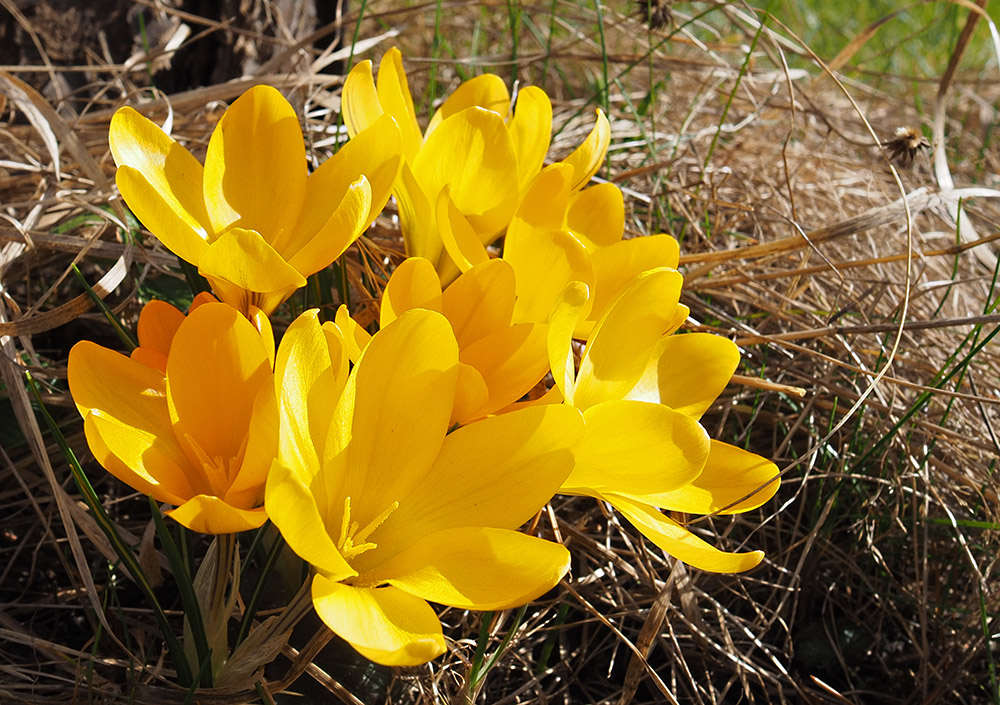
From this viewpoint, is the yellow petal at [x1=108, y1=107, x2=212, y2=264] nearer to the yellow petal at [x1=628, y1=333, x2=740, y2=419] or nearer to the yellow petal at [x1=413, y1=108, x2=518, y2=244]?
the yellow petal at [x1=413, y1=108, x2=518, y2=244]

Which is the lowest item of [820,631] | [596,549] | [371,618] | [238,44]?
[820,631]

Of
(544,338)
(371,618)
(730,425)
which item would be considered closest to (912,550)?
(730,425)

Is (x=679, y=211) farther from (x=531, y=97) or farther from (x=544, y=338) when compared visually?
(x=544, y=338)

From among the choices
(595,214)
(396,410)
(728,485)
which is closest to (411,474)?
(396,410)

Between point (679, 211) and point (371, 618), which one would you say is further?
point (679, 211)

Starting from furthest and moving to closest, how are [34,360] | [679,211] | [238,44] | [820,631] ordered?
1. [238,44]
2. [679,211]
3. [820,631]
4. [34,360]

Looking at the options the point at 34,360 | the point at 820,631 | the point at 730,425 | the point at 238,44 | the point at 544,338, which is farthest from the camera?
the point at 238,44

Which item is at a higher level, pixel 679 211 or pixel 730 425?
pixel 679 211

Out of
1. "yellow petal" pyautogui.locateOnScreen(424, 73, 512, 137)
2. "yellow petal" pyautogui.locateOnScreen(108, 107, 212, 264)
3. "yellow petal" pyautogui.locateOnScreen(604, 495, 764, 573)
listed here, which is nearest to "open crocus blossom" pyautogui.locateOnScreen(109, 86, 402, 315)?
"yellow petal" pyautogui.locateOnScreen(108, 107, 212, 264)
